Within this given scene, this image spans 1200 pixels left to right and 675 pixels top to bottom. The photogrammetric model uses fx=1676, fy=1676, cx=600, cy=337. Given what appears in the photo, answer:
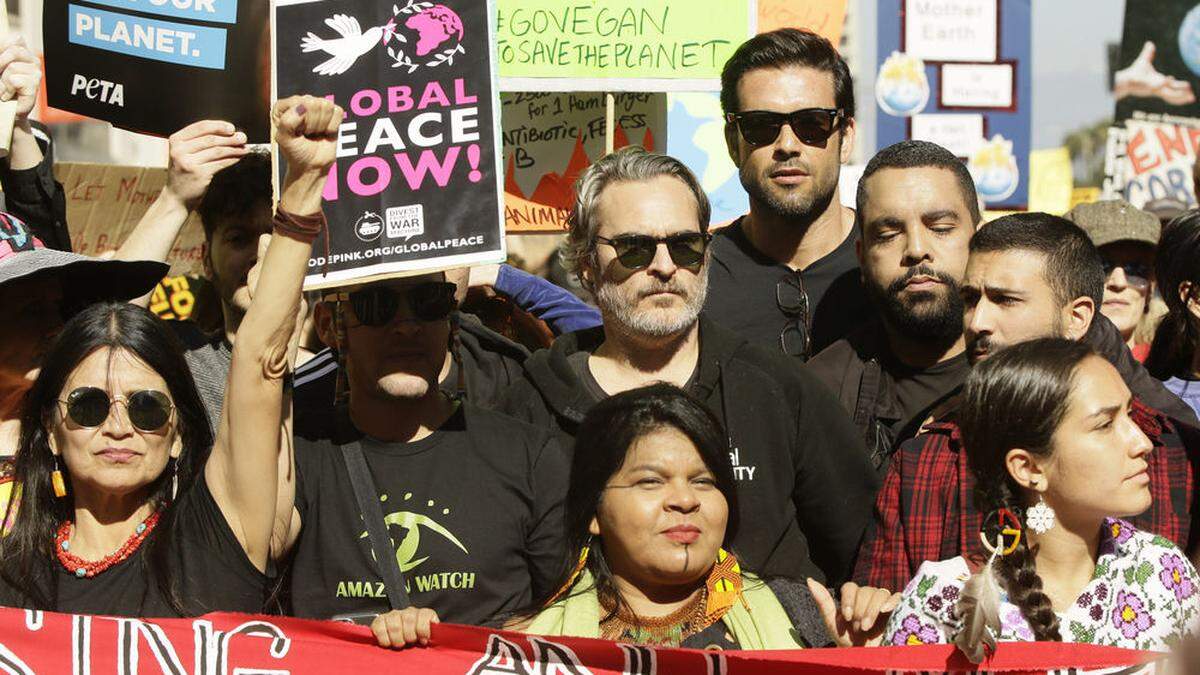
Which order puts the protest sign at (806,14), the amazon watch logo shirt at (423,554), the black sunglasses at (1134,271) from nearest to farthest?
the amazon watch logo shirt at (423,554) → the black sunglasses at (1134,271) → the protest sign at (806,14)

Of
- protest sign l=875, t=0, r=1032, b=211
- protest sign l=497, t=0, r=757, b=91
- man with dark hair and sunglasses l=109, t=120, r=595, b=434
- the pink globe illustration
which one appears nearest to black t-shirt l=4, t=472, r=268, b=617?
man with dark hair and sunglasses l=109, t=120, r=595, b=434

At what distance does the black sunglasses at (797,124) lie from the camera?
5246 millimetres

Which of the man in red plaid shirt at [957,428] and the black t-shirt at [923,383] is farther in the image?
the black t-shirt at [923,383]

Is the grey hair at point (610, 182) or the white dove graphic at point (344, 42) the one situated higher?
the white dove graphic at point (344, 42)

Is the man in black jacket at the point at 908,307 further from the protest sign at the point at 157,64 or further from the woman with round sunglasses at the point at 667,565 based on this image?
the protest sign at the point at 157,64

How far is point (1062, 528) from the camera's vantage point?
3.68m

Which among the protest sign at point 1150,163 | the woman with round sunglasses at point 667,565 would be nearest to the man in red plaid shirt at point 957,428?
the woman with round sunglasses at point 667,565

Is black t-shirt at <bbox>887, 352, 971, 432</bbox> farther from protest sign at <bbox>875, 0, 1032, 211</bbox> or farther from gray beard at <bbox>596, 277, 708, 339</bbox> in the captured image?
protest sign at <bbox>875, 0, 1032, 211</bbox>

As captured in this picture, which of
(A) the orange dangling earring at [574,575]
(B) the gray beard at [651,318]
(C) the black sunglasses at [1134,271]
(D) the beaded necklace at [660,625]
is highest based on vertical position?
(B) the gray beard at [651,318]

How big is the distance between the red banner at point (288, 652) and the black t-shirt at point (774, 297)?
5.64 ft

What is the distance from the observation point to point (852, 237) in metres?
5.37

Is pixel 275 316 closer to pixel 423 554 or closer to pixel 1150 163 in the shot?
pixel 423 554

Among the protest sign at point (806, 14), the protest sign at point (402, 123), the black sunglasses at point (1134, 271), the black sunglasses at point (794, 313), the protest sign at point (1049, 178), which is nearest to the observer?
the protest sign at point (402, 123)

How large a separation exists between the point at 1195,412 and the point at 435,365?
2.10 meters
